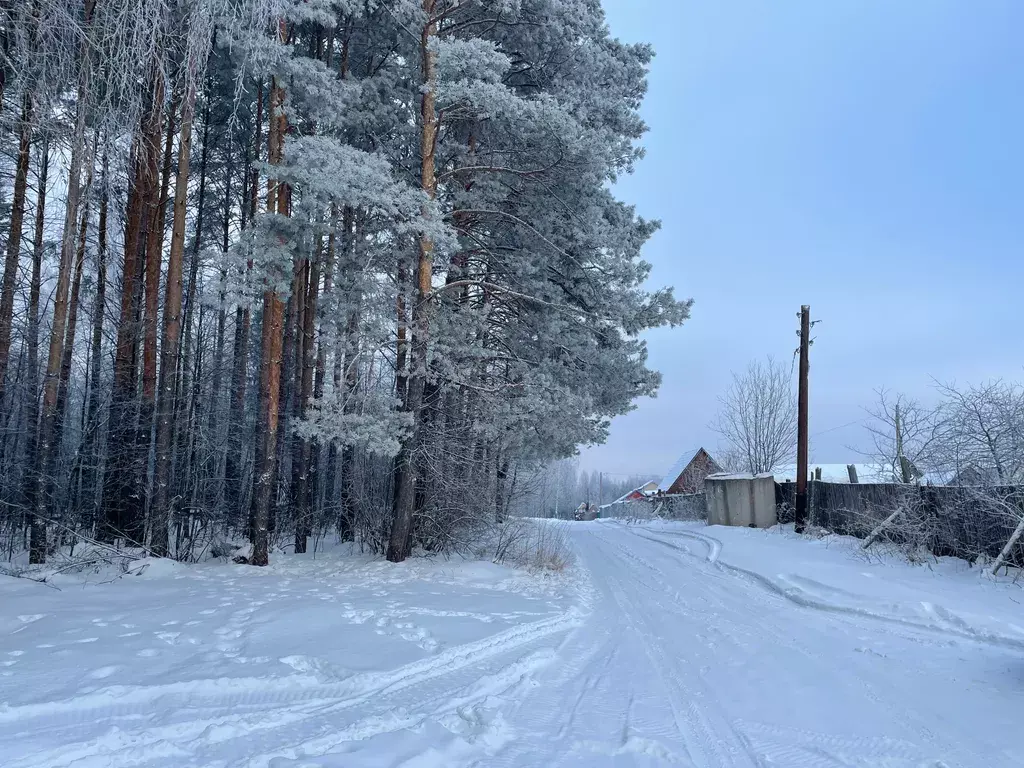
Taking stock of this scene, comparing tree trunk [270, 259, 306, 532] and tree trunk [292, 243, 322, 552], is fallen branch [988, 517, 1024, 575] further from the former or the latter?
tree trunk [270, 259, 306, 532]

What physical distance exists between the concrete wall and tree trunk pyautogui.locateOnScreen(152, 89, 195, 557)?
19.6m

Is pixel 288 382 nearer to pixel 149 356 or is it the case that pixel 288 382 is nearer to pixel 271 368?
pixel 149 356

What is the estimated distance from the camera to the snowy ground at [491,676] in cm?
357

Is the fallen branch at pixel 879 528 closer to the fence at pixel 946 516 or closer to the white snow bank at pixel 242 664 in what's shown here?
the fence at pixel 946 516

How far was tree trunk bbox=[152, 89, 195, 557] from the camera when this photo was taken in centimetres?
1013

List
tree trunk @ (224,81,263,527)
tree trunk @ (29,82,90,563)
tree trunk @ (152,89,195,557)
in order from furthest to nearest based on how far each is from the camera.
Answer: tree trunk @ (224,81,263,527)
tree trunk @ (152,89,195,557)
tree trunk @ (29,82,90,563)

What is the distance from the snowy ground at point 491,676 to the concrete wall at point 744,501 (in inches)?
551

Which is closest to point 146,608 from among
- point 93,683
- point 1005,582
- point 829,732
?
point 93,683

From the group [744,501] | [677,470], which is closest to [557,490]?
[677,470]

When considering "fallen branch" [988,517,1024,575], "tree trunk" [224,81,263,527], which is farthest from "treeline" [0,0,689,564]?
"fallen branch" [988,517,1024,575]

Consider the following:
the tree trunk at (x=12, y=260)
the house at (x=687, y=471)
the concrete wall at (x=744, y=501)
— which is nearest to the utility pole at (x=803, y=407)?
the concrete wall at (x=744, y=501)

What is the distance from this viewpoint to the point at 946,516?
12031 millimetres

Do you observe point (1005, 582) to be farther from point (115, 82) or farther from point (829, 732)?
point (115, 82)

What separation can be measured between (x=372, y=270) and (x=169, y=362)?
146 inches
